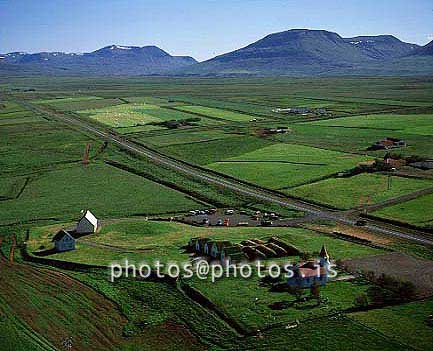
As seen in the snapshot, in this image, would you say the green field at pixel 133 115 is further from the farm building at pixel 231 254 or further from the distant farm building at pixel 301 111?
the farm building at pixel 231 254

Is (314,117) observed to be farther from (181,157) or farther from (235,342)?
(235,342)

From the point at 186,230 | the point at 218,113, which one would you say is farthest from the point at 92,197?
the point at 218,113

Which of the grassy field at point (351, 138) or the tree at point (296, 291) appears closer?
the tree at point (296, 291)

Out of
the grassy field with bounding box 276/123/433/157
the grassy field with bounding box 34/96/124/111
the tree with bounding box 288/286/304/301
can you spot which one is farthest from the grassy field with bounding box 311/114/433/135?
the grassy field with bounding box 34/96/124/111

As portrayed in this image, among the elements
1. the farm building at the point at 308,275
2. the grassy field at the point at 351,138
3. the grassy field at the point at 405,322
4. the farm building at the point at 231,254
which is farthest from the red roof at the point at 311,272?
the grassy field at the point at 351,138

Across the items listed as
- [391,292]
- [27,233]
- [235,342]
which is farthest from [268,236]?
[27,233]

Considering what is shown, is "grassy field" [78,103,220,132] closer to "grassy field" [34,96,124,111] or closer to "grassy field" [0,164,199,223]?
"grassy field" [34,96,124,111]

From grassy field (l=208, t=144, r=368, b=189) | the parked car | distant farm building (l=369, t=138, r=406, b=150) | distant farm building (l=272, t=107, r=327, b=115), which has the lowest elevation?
the parked car
